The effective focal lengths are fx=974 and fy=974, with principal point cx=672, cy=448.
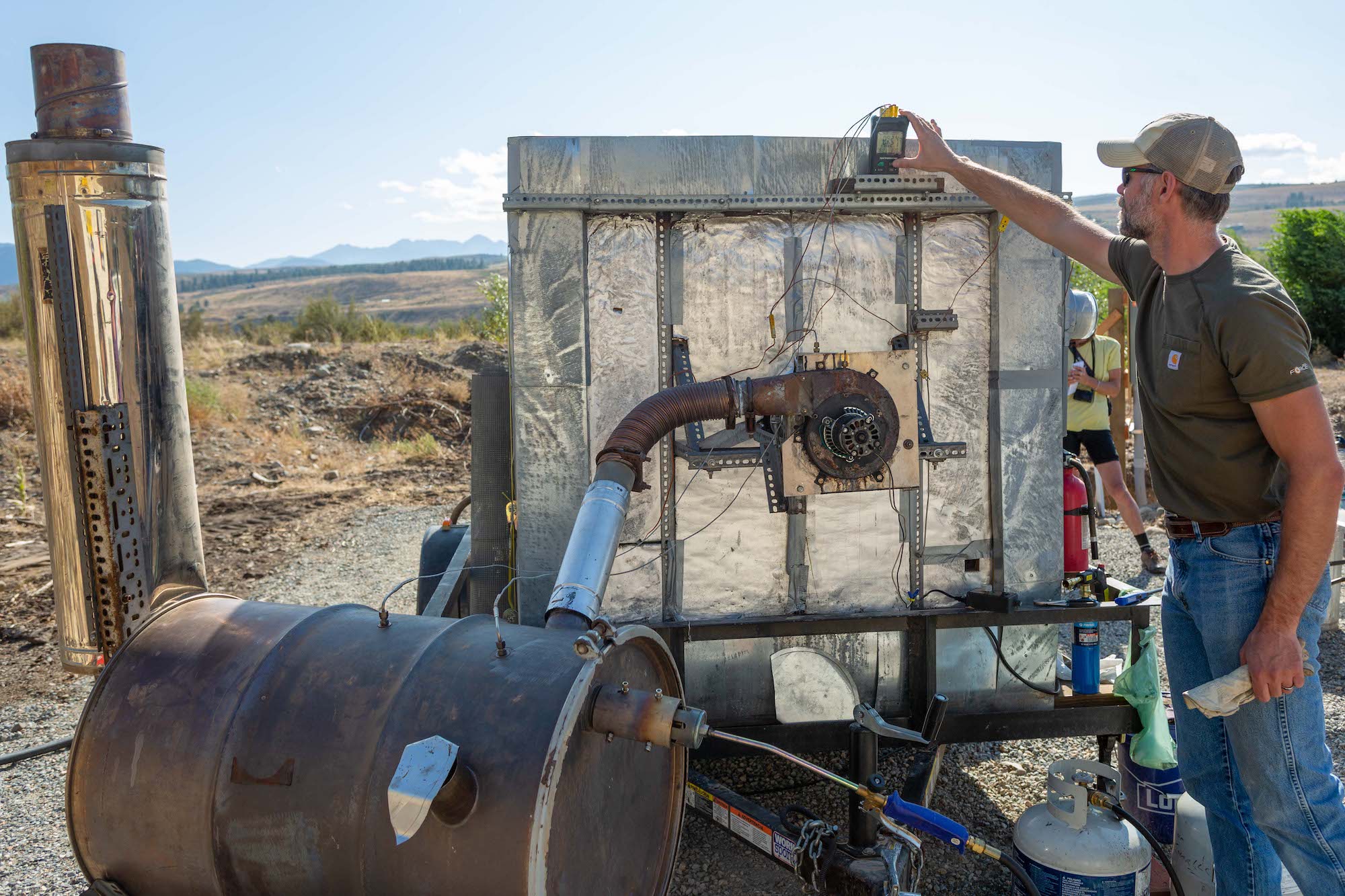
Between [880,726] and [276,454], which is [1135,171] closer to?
[880,726]

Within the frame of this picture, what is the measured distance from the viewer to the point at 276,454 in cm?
1491

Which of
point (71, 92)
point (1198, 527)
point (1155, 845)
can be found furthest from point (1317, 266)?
point (71, 92)

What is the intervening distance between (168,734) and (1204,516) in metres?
2.95

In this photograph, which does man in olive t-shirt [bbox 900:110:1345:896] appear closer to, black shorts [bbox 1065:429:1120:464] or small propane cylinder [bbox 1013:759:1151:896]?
small propane cylinder [bbox 1013:759:1151:896]

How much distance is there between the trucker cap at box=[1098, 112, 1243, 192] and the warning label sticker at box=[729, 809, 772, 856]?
246 cm

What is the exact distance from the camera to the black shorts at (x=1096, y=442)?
6.93 m

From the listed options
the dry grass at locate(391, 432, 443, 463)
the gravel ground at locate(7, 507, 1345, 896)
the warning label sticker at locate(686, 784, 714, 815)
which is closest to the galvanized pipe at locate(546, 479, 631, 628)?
the warning label sticker at locate(686, 784, 714, 815)

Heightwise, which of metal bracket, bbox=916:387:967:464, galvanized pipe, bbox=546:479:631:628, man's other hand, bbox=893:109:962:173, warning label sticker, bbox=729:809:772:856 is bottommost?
warning label sticker, bbox=729:809:772:856

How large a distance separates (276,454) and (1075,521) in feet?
42.9

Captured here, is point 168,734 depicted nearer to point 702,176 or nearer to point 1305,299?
point 702,176

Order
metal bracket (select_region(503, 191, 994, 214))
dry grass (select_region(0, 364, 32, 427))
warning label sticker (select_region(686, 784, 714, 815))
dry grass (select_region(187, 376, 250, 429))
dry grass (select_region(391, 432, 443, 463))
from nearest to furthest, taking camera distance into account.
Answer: warning label sticker (select_region(686, 784, 714, 815)) → metal bracket (select_region(503, 191, 994, 214)) → dry grass (select_region(0, 364, 32, 427)) → dry grass (select_region(391, 432, 443, 463)) → dry grass (select_region(187, 376, 250, 429))

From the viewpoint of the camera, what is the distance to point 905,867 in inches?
127

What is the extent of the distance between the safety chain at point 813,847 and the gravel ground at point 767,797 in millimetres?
346

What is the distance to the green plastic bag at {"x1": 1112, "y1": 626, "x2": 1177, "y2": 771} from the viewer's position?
12.8 feet
